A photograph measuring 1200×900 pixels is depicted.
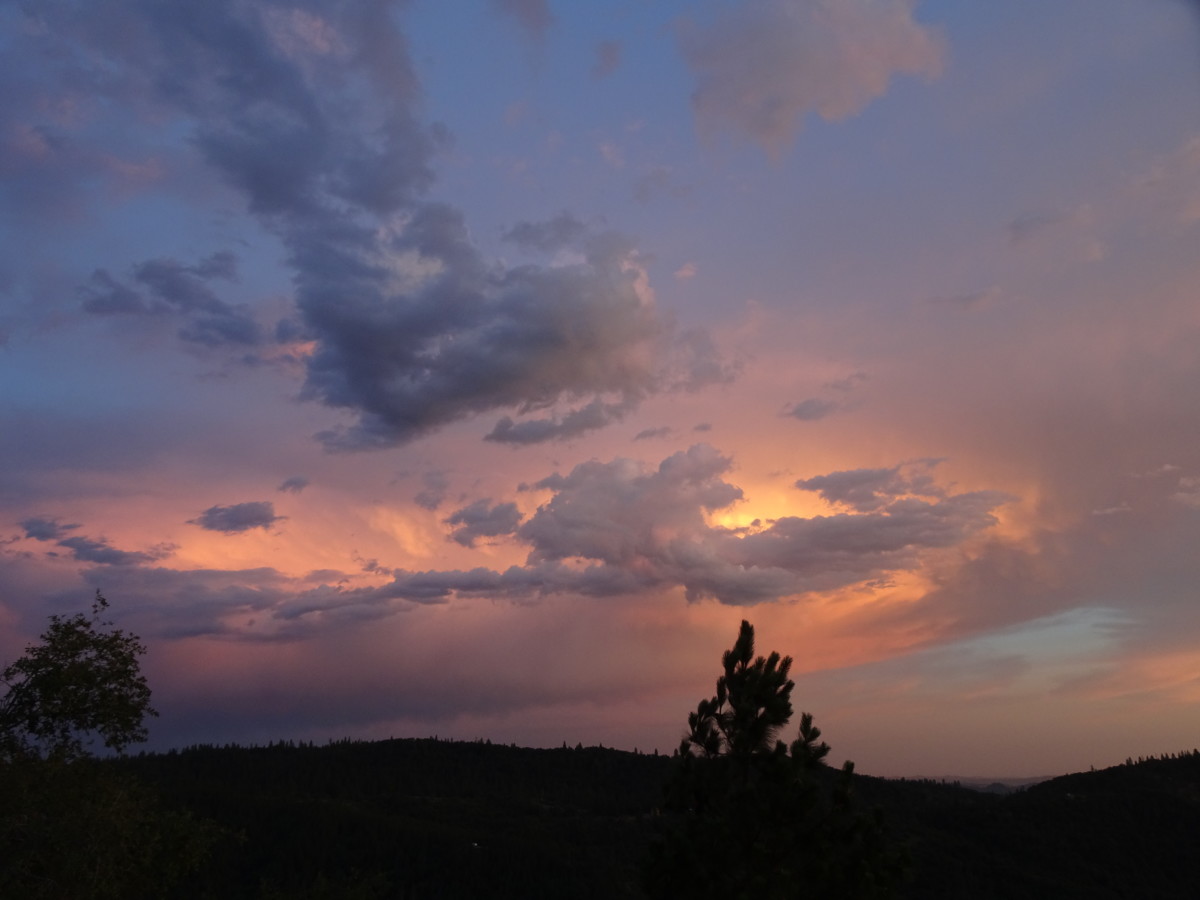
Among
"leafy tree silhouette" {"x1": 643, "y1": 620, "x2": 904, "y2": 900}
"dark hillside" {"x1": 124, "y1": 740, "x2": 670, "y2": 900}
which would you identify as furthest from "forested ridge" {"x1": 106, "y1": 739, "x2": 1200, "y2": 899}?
"leafy tree silhouette" {"x1": 643, "y1": 620, "x2": 904, "y2": 900}

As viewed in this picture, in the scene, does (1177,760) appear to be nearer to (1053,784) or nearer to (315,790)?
(1053,784)

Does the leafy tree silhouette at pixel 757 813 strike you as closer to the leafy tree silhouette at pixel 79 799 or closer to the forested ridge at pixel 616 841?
the leafy tree silhouette at pixel 79 799

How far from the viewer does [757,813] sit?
25.7m

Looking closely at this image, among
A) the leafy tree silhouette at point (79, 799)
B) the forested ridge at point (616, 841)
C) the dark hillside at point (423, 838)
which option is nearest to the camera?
the leafy tree silhouette at point (79, 799)

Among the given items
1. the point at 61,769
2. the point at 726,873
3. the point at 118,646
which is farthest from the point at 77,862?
the point at 726,873

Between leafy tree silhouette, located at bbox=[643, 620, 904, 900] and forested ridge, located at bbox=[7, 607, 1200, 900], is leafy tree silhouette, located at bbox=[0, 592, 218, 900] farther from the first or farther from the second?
leafy tree silhouette, located at bbox=[643, 620, 904, 900]

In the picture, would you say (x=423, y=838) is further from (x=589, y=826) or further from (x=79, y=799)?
(x=79, y=799)

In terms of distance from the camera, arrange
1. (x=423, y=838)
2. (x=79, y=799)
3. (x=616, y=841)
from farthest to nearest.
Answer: (x=616, y=841) < (x=423, y=838) < (x=79, y=799)

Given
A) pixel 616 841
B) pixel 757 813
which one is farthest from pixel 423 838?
pixel 757 813

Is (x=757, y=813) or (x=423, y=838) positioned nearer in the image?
(x=757, y=813)

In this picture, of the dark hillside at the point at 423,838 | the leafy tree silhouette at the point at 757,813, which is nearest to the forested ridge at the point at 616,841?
the dark hillside at the point at 423,838

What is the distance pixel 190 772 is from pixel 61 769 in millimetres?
193260

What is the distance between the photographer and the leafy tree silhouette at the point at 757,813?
24.5 meters

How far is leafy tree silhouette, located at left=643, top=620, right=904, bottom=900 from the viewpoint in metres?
24.5
